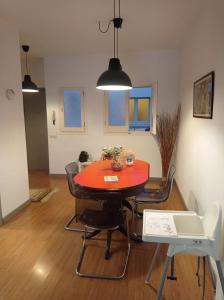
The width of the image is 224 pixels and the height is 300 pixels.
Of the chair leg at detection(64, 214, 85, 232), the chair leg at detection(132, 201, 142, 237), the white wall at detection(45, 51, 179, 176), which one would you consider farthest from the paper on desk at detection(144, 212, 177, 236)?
the white wall at detection(45, 51, 179, 176)

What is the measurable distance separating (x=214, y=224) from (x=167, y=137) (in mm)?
3322

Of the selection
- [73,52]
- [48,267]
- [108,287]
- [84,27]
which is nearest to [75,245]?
[48,267]

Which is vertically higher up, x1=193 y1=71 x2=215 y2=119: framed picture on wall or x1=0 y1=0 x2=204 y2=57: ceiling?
x1=0 y1=0 x2=204 y2=57: ceiling

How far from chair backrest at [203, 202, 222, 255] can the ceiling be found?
2.38 meters

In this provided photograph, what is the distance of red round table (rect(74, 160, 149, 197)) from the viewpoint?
2.39m

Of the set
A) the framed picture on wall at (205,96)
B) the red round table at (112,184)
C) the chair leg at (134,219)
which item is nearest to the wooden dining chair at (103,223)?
the red round table at (112,184)

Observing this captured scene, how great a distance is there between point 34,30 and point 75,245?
320cm

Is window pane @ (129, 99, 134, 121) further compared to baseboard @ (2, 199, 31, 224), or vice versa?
window pane @ (129, 99, 134, 121)

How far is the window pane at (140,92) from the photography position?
5.15m

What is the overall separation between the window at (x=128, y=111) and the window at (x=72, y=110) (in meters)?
0.63

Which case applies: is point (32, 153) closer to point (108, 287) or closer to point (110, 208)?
point (110, 208)

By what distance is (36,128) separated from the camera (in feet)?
20.6

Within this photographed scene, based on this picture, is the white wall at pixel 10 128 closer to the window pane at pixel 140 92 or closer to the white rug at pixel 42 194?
the white rug at pixel 42 194

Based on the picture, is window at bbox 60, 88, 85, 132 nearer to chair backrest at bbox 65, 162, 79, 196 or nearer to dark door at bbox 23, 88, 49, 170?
dark door at bbox 23, 88, 49, 170
